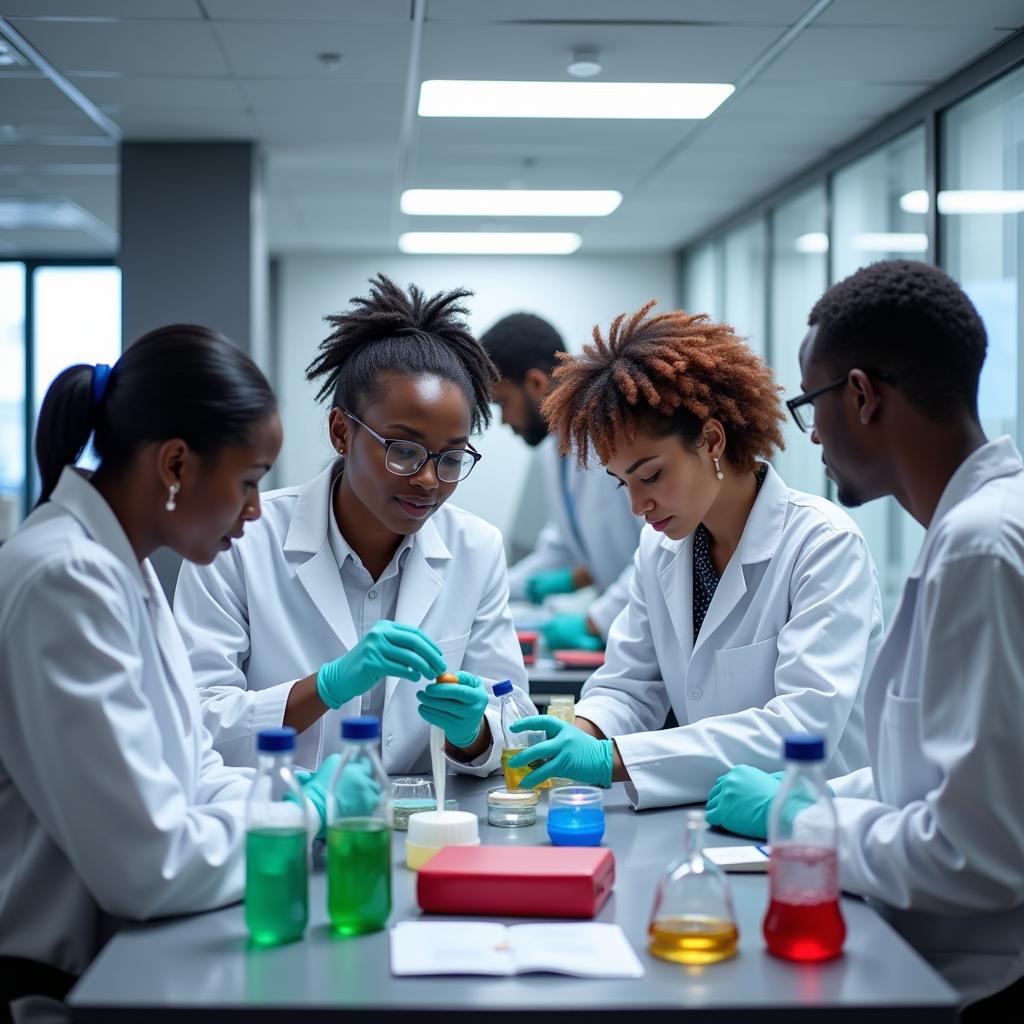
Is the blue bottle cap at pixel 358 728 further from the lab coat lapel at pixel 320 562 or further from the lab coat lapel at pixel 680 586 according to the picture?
the lab coat lapel at pixel 680 586

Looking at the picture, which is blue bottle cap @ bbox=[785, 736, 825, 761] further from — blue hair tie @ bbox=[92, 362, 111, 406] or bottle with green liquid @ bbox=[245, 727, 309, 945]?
blue hair tie @ bbox=[92, 362, 111, 406]

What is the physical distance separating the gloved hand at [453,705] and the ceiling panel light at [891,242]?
2805mm

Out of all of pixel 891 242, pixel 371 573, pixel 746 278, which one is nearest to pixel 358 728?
pixel 371 573

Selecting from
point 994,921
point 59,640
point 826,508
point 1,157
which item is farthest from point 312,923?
point 1,157

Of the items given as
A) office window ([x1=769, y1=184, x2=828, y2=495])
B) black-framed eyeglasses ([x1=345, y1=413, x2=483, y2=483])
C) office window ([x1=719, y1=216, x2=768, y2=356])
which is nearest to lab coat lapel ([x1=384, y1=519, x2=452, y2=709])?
black-framed eyeglasses ([x1=345, y1=413, x2=483, y2=483])

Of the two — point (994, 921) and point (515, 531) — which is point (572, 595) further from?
point (994, 921)

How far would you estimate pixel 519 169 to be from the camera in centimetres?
500

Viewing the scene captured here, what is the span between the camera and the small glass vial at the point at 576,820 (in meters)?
1.64

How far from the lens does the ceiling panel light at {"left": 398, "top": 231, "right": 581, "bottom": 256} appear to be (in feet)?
21.7

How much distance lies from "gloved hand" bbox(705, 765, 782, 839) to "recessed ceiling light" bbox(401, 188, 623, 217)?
4182mm

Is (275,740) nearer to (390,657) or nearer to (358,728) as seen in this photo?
(358,728)

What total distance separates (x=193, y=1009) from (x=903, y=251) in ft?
12.4

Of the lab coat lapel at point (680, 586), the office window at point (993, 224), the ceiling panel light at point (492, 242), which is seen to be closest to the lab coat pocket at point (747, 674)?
the lab coat lapel at point (680, 586)

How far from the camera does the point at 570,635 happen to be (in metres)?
3.71
